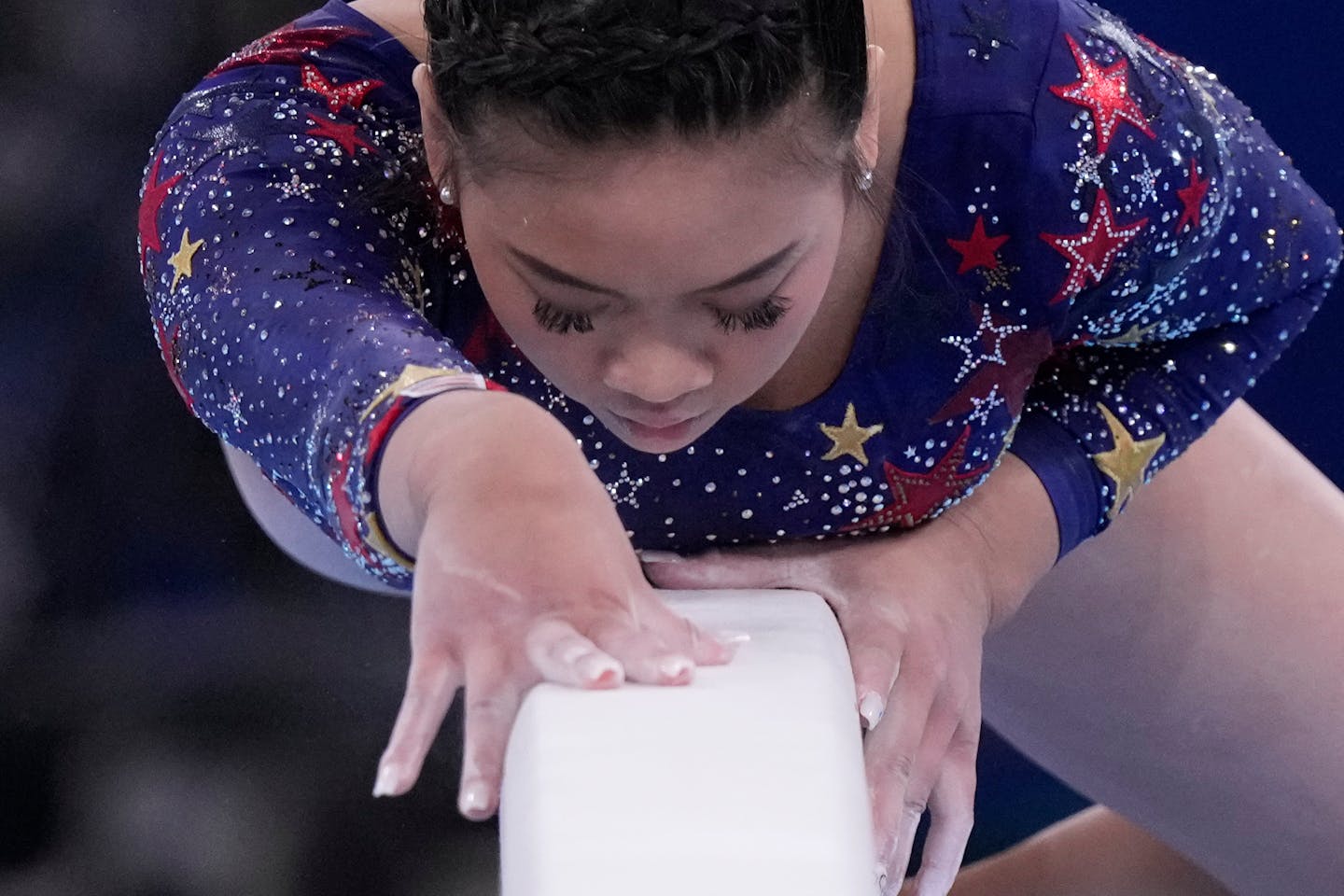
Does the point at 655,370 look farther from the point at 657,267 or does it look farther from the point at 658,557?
the point at 658,557

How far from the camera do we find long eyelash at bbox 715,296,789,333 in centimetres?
73

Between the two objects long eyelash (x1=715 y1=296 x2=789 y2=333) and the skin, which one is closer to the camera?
the skin

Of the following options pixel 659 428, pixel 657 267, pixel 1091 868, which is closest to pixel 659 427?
pixel 659 428

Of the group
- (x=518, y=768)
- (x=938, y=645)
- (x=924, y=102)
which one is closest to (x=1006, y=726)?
(x=938, y=645)

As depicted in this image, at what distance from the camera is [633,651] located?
0.56 metres

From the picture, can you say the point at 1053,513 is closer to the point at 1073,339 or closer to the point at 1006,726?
the point at 1073,339

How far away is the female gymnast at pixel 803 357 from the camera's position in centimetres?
64

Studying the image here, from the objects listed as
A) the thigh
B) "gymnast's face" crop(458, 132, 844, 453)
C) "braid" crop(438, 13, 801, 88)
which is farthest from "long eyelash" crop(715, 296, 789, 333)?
the thigh

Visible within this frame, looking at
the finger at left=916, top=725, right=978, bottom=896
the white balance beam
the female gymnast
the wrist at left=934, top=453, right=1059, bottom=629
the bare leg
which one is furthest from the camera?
the bare leg

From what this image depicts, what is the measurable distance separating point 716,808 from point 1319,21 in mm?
1274

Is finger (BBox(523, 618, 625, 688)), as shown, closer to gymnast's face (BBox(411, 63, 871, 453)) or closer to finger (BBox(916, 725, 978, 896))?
gymnast's face (BBox(411, 63, 871, 453))

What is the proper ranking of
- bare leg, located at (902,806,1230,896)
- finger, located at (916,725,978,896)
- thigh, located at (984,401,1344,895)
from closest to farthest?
1. finger, located at (916,725,978,896)
2. thigh, located at (984,401,1344,895)
3. bare leg, located at (902,806,1230,896)

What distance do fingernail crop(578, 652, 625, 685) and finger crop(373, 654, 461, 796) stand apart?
0.05 metres

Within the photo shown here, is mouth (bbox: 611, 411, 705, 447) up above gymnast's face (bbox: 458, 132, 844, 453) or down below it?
below
